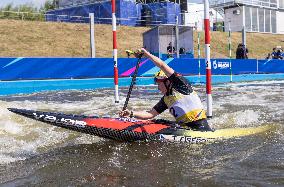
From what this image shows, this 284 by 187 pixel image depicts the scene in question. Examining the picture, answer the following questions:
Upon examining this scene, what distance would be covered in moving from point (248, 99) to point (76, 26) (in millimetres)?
20652

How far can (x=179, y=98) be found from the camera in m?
6.53

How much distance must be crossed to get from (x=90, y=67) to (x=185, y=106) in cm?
1144

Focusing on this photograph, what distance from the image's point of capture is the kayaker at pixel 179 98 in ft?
21.0

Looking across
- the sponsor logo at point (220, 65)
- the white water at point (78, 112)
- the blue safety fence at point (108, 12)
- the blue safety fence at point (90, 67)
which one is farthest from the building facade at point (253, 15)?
the white water at point (78, 112)

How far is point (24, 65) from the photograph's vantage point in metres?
15.7

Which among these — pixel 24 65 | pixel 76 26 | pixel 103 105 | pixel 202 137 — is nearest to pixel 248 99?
pixel 103 105

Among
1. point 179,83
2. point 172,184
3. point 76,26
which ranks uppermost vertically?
point 76,26

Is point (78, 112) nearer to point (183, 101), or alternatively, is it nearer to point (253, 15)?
point (183, 101)

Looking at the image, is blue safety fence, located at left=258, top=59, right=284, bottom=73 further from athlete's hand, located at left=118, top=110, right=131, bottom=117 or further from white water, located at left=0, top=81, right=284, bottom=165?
athlete's hand, located at left=118, top=110, right=131, bottom=117

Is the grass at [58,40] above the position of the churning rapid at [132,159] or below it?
above

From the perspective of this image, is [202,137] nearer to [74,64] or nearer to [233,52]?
[74,64]

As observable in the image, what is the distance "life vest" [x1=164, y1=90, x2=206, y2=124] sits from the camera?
654 centimetres

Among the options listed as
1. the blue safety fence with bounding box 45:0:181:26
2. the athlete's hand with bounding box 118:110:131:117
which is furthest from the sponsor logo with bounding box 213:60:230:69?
the athlete's hand with bounding box 118:110:131:117

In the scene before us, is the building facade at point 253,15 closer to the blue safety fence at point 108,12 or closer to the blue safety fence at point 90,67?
the blue safety fence at point 108,12
